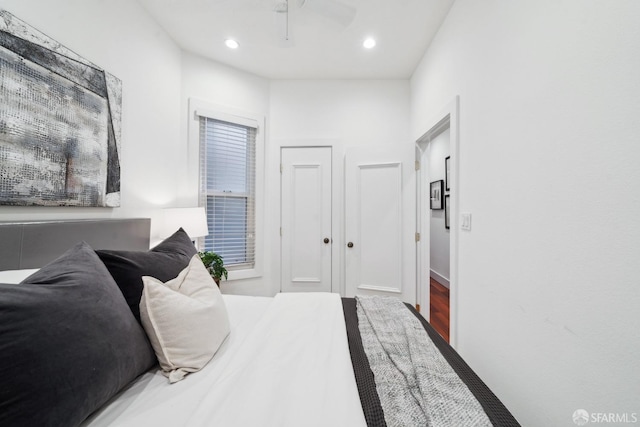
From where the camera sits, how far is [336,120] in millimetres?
2818

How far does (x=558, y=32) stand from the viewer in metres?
0.91

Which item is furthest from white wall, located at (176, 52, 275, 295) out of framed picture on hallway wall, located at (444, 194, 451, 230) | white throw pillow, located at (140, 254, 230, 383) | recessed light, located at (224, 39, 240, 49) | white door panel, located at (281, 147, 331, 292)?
framed picture on hallway wall, located at (444, 194, 451, 230)

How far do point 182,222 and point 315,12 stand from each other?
6.19ft

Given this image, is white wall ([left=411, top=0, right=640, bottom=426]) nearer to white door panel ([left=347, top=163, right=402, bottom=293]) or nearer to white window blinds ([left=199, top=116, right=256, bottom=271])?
white door panel ([left=347, top=163, right=402, bottom=293])

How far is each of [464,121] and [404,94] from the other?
1432 mm

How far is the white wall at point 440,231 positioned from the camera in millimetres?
3633

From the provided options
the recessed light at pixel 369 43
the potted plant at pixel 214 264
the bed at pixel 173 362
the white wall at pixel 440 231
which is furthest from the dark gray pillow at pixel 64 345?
the white wall at pixel 440 231

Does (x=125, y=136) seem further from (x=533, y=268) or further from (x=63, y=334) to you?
(x=533, y=268)

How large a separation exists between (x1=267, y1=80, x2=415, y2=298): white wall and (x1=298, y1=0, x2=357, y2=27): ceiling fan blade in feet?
4.03

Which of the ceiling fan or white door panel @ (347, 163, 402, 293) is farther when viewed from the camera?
white door panel @ (347, 163, 402, 293)

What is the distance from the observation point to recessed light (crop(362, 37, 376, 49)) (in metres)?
2.15

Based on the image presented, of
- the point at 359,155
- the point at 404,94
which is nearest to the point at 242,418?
the point at 359,155

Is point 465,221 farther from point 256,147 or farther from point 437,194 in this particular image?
point 437,194

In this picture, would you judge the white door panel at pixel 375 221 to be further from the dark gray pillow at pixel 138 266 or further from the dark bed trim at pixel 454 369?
the dark gray pillow at pixel 138 266
